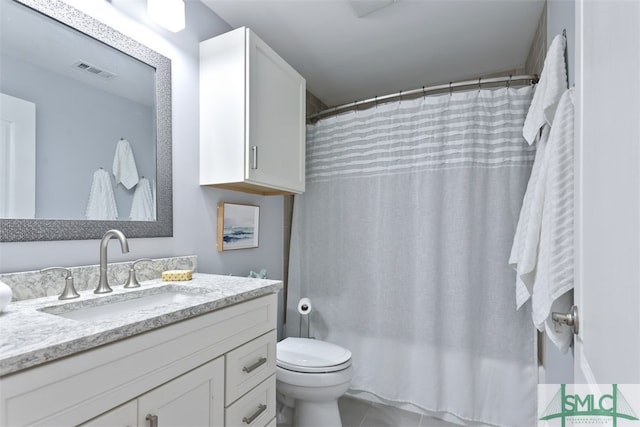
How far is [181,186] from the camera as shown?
5.26ft

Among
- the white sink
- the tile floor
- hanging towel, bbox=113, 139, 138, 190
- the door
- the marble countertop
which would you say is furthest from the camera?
the tile floor

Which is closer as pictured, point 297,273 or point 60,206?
point 60,206

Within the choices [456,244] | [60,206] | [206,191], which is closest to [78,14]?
[60,206]

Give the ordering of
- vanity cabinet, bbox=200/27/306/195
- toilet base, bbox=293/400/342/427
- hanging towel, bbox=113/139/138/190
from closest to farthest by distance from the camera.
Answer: hanging towel, bbox=113/139/138/190 < vanity cabinet, bbox=200/27/306/195 < toilet base, bbox=293/400/342/427

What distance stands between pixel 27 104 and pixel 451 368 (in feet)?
7.65

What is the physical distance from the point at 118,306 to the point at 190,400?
1.51 ft

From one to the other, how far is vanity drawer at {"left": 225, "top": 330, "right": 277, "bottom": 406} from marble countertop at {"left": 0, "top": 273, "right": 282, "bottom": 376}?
0.18 meters

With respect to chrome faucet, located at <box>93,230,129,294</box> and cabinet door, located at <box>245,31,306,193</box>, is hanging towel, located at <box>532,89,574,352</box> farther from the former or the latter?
chrome faucet, located at <box>93,230,129,294</box>

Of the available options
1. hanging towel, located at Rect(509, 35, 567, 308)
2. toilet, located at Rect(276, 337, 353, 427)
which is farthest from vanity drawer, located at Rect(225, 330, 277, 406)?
hanging towel, located at Rect(509, 35, 567, 308)

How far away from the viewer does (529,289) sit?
139 centimetres

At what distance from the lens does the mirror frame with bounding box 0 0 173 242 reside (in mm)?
1086

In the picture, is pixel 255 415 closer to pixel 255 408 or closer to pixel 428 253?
pixel 255 408

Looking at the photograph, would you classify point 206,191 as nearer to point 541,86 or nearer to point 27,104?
point 27,104

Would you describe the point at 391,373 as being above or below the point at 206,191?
below
